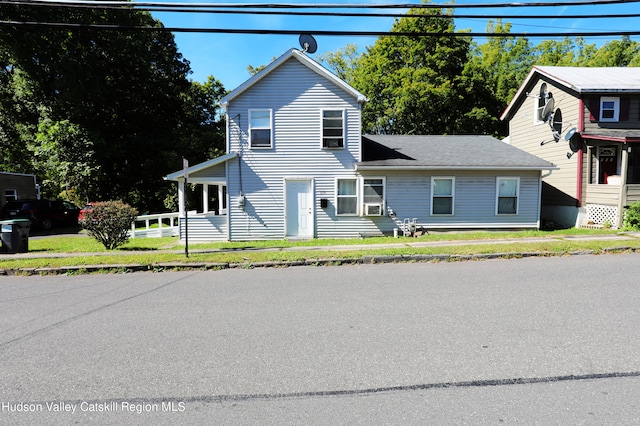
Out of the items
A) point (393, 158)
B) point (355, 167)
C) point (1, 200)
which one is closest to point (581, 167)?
point (393, 158)

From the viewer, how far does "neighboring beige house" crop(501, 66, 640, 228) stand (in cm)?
1489

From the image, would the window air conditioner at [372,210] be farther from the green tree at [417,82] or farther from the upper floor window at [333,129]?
the green tree at [417,82]

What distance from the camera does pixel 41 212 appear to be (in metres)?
21.1

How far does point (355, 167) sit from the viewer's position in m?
14.3

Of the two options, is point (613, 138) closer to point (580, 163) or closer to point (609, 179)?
point (580, 163)

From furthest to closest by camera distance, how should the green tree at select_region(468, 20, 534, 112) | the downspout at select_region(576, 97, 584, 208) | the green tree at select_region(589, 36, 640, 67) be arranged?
the green tree at select_region(589, 36, 640, 67) → the green tree at select_region(468, 20, 534, 112) → the downspout at select_region(576, 97, 584, 208)

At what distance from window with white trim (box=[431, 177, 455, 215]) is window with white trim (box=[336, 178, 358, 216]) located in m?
3.14

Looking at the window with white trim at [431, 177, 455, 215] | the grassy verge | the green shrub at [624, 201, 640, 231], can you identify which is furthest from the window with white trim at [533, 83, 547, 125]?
the grassy verge

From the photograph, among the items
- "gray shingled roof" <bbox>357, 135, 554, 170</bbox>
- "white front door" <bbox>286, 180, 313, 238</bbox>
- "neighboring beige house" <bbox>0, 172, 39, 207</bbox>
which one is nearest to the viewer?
"gray shingled roof" <bbox>357, 135, 554, 170</bbox>

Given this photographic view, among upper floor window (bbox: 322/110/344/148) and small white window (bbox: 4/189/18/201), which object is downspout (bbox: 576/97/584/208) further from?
small white window (bbox: 4/189/18/201)

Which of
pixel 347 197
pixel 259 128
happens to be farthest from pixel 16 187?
pixel 347 197

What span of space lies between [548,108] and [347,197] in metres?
11.2

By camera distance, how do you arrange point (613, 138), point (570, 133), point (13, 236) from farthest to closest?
point (570, 133) < point (613, 138) < point (13, 236)

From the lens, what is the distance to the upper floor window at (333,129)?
14430 mm
